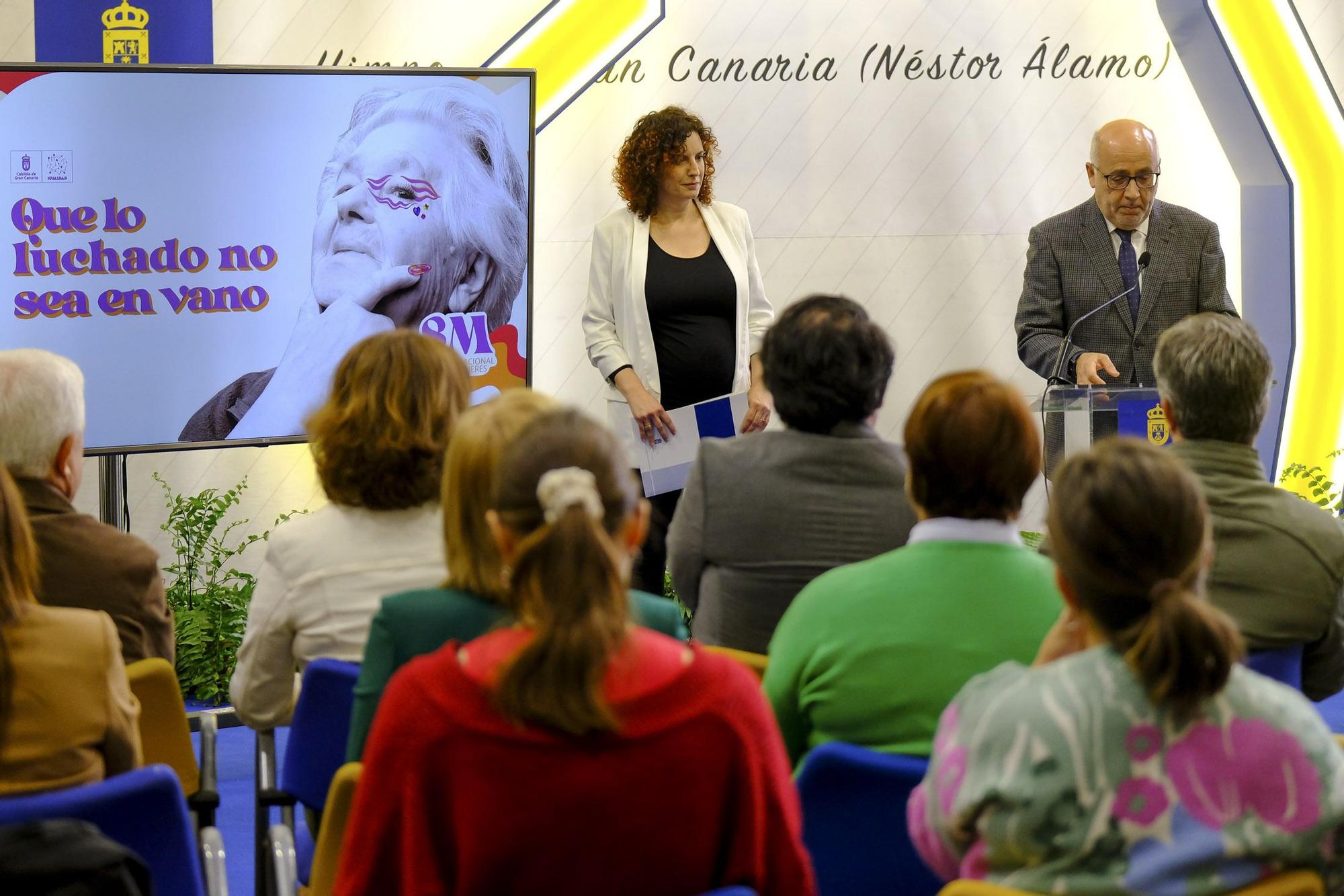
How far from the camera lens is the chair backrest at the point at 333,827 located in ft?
5.84

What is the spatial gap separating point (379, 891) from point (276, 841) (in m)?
0.84

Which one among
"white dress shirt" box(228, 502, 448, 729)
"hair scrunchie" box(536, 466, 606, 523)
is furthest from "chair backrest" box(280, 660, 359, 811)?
"hair scrunchie" box(536, 466, 606, 523)

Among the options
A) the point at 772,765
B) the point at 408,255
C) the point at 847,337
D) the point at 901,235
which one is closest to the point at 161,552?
the point at 408,255

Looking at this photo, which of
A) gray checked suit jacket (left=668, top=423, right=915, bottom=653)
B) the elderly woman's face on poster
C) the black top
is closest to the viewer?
gray checked suit jacket (left=668, top=423, right=915, bottom=653)

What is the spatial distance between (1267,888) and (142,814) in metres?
1.21

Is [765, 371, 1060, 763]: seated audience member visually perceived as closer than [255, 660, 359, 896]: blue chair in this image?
Yes

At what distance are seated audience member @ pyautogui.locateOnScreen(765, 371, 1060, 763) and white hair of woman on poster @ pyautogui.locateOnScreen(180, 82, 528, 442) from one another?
287 centimetres

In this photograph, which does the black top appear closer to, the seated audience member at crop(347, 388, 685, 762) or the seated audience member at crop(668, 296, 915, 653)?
the seated audience member at crop(668, 296, 915, 653)

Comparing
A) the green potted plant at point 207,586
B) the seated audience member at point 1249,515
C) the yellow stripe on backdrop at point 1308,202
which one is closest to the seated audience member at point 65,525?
the seated audience member at point 1249,515

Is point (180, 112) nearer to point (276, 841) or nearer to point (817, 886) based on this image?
point (276, 841)

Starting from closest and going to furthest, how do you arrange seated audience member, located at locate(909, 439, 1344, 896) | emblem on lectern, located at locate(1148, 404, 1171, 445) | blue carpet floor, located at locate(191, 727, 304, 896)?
1. seated audience member, located at locate(909, 439, 1344, 896)
2. blue carpet floor, located at locate(191, 727, 304, 896)
3. emblem on lectern, located at locate(1148, 404, 1171, 445)

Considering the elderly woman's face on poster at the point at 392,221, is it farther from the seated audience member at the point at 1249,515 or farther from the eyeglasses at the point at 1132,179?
the seated audience member at the point at 1249,515

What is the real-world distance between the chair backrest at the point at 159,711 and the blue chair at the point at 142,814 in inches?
15.3

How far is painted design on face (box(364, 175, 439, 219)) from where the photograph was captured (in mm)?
4547
